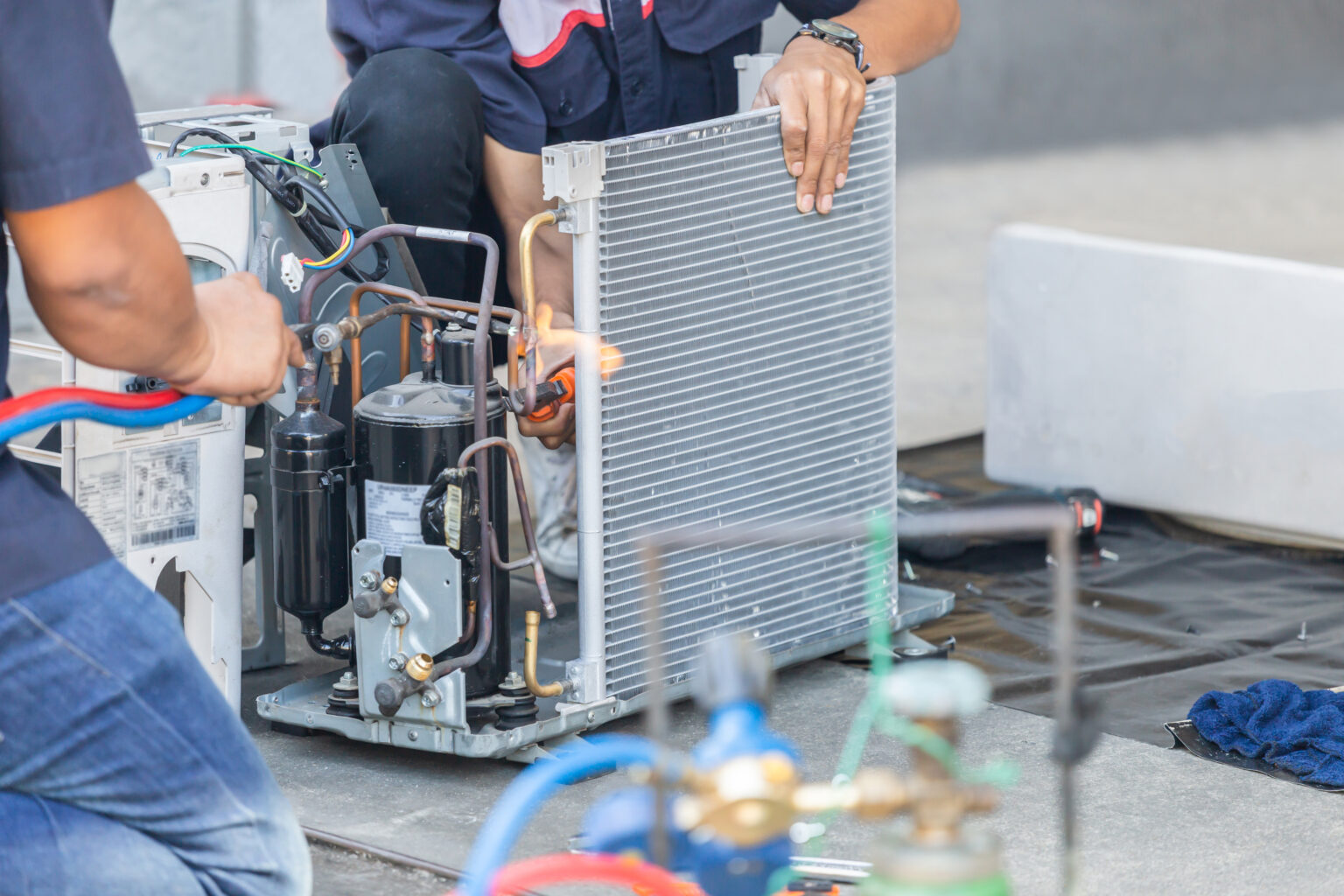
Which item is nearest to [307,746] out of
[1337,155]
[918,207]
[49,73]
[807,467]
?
[807,467]

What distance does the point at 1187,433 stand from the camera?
11.3 feet

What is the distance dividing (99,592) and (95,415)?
0.15 m

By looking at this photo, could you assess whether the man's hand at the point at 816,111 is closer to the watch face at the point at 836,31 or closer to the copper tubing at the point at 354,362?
the watch face at the point at 836,31

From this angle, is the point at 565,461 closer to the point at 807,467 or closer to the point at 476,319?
the point at 807,467

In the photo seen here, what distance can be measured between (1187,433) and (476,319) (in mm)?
1736

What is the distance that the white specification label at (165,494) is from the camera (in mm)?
2246

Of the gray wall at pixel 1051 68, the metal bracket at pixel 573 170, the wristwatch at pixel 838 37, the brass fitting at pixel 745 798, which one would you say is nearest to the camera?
the brass fitting at pixel 745 798

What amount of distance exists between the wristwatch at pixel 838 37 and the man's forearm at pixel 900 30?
2.0 inches

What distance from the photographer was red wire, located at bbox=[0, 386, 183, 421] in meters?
1.42

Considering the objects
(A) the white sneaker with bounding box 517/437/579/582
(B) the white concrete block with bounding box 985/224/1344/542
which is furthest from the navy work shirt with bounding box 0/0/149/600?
(B) the white concrete block with bounding box 985/224/1344/542

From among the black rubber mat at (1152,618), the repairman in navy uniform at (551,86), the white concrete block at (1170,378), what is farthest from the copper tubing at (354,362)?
the white concrete block at (1170,378)

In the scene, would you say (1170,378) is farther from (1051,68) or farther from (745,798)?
(1051,68)

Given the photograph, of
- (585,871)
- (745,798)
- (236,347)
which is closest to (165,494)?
(236,347)

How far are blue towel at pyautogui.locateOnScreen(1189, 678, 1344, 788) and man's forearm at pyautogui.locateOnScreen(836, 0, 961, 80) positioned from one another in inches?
42.2
